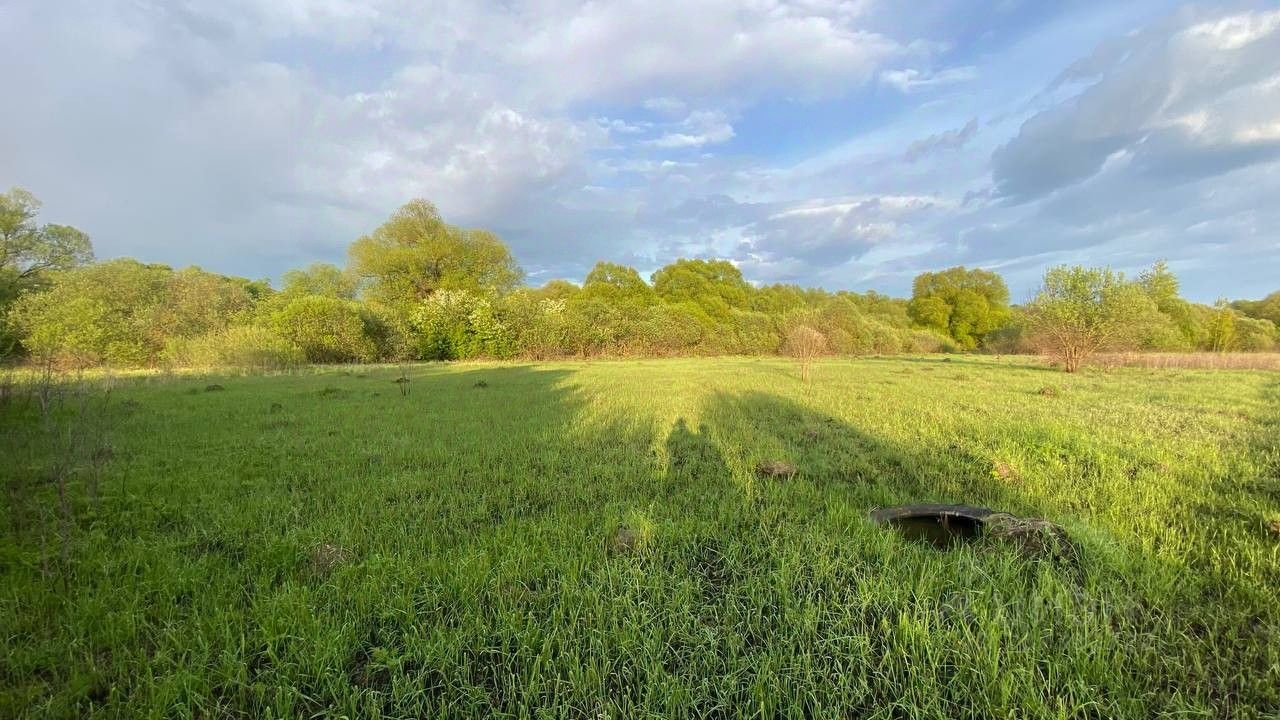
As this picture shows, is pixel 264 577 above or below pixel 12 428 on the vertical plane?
below

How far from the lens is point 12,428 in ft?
25.2

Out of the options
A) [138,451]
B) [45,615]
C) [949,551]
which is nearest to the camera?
[45,615]

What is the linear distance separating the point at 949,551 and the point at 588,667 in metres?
2.88

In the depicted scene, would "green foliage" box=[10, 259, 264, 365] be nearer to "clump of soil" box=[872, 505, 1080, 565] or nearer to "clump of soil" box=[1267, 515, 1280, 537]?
"clump of soil" box=[872, 505, 1080, 565]

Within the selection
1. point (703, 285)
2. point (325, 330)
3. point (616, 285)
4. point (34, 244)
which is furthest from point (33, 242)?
point (703, 285)

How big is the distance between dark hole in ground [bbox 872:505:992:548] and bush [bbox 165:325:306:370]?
30437mm

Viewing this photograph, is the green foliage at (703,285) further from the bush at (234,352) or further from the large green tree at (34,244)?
the large green tree at (34,244)

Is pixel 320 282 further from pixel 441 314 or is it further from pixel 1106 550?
pixel 1106 550

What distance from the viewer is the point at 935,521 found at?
417 cm

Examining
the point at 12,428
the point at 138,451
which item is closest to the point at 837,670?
the point at 138,451

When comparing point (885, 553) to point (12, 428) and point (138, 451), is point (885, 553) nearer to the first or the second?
point (138, 451)

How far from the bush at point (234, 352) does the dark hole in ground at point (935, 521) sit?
1198 inches

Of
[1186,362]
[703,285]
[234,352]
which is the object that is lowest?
[1186,362]

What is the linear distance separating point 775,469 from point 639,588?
2986 mm
